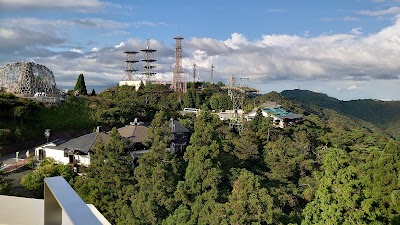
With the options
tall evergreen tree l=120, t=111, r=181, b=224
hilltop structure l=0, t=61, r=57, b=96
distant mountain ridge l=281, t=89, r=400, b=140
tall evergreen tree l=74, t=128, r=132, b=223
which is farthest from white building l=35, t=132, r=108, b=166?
distant mountain ridge l=281, t=89, r=400, b=140

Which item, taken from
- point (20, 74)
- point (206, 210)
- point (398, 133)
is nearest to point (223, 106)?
point (20, 74)

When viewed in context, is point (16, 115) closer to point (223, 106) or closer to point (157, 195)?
point (157, 195)

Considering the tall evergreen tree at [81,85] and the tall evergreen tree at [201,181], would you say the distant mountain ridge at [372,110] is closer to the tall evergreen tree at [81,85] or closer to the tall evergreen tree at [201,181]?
the tall evergreen tree at [81,85]

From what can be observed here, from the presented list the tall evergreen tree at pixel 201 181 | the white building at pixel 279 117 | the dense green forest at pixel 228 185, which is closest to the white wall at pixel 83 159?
the dense green forest at pixel 228 185

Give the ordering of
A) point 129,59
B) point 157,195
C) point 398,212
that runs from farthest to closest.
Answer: point 129,59
point 157,195
point 398,212

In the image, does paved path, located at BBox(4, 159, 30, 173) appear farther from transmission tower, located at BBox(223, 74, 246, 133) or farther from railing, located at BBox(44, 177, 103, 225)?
transmission tower, located at BBox(223, 74, 246, 133)
